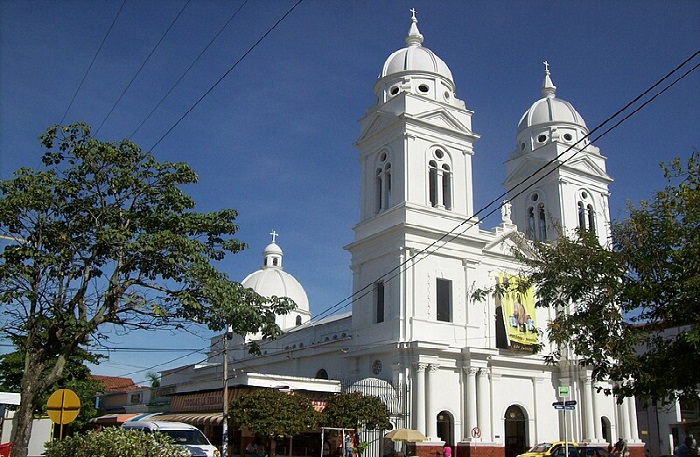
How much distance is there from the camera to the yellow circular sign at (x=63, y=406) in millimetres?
14075

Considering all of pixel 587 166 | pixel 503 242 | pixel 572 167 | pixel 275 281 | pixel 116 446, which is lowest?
pixel 116 446

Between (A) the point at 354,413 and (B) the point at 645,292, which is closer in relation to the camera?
(B) the point at 645,292

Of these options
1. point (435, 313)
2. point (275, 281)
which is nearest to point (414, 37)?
point (435, 313)

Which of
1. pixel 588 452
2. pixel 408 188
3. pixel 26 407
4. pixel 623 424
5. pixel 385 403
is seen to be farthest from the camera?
pixel 623 424

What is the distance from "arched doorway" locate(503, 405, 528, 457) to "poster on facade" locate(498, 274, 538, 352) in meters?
3.42

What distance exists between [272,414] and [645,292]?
1537cm

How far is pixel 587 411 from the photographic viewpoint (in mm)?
39844

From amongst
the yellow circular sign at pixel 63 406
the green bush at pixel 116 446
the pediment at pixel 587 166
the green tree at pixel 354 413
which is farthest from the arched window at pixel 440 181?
the green bush at pixel 116 446

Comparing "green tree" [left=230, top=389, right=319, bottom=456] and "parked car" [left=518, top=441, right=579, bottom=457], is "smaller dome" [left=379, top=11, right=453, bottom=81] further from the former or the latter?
"parked car" [left=518, top=441, right=579, bottom=457]

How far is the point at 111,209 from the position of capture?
61.5ft

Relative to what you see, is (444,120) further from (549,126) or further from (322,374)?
(322,374)

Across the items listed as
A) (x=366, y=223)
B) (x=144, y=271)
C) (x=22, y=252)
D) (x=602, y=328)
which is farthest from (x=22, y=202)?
(x=366, y=223)

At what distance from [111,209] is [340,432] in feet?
53.4

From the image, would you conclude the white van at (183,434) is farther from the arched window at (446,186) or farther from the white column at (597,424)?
the white column at (597,424)
